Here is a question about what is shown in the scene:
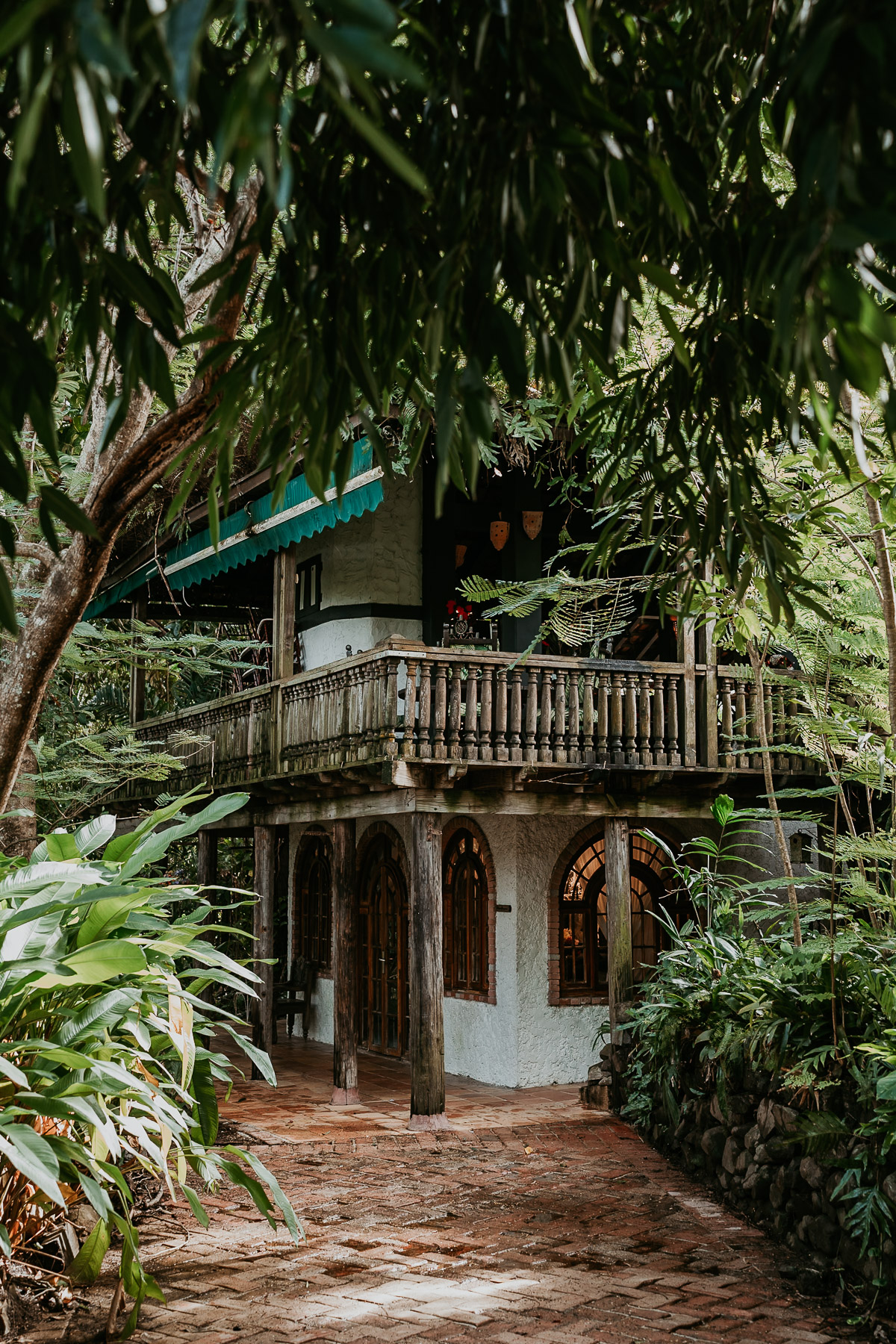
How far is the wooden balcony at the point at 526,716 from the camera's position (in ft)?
33.5

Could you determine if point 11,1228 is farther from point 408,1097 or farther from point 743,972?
point 408,1097

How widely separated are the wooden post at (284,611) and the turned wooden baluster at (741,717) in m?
4.36

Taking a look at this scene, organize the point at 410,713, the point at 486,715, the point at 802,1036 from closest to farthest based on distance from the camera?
the point at 802,1036 → the point at 410,713 → the point at 486,715

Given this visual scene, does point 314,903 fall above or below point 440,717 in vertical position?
below

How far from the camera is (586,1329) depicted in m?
4.89

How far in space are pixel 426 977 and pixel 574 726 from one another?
2.41 meters

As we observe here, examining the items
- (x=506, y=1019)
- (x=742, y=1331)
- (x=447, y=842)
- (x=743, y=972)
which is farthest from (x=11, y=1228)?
(x=447, y=842)

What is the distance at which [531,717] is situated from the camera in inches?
415

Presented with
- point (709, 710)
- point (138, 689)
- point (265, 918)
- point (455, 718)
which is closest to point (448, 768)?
point (455, 718)

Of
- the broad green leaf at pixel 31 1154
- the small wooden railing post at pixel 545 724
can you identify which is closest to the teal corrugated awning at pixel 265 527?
the small wooden railing post at pixel 545 724

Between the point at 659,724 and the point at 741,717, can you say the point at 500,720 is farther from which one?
the point at 741,717

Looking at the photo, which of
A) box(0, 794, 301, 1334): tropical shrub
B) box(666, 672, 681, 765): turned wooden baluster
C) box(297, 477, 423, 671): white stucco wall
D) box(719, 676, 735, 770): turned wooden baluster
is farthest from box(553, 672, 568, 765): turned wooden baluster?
box(0, 794, 301, 1334): tropical shrub

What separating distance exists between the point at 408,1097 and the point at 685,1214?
4.88 m

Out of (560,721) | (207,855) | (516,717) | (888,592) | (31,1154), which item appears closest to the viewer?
(31,1154)
